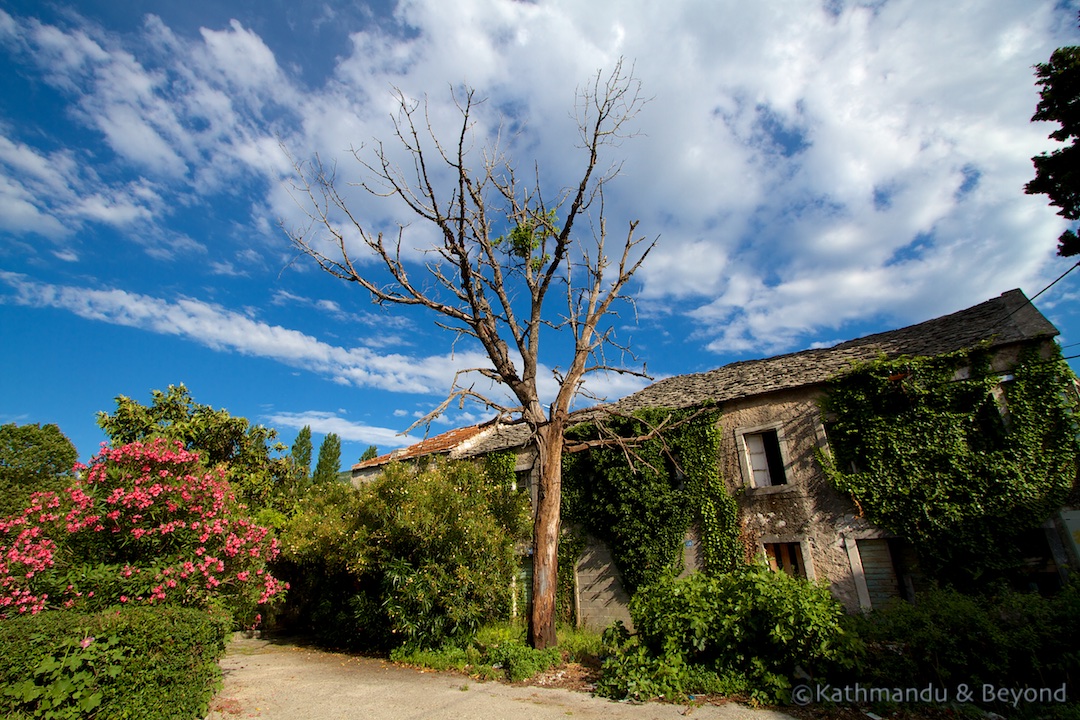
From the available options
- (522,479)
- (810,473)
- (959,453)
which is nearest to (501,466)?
(522,479)

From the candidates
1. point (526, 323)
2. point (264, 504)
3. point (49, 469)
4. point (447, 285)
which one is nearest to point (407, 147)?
point (447, 285)

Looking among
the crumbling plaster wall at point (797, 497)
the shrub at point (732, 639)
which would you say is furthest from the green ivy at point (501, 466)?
the shrub at point (732, 639)

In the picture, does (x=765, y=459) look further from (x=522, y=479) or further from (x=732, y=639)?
(x=522, y=479)

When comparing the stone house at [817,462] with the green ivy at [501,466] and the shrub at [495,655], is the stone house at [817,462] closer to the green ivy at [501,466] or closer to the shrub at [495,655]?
the shrub at [495,655]

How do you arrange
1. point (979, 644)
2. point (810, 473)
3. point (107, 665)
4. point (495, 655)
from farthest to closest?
point (810, 473)
point (495, 655)
point (979, 644)
point (107, 665)

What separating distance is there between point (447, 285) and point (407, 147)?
3.00 m

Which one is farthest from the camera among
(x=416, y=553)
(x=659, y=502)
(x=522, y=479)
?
(x=522, y=479)

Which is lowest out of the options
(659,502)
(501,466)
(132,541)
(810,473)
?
(132,541)

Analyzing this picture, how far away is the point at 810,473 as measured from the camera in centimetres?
1173

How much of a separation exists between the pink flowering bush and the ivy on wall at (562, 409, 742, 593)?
8.60 m

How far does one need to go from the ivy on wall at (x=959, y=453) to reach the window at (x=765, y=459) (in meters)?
1.23

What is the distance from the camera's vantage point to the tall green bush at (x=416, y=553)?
11.0 m

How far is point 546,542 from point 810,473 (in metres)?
6.51

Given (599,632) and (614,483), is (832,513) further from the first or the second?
(599,632)
